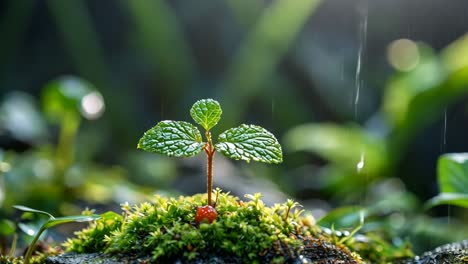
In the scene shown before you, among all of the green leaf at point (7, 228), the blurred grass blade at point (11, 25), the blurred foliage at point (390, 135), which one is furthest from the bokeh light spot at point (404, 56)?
the blurred grass blade at point (11, 25)

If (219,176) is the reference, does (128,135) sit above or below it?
above

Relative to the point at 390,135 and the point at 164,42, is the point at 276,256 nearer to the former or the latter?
the point at 390,135

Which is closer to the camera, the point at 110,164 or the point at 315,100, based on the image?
the point at 110,164

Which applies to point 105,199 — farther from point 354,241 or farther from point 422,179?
point 422,179

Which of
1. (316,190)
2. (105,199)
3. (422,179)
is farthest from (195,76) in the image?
(105,199)

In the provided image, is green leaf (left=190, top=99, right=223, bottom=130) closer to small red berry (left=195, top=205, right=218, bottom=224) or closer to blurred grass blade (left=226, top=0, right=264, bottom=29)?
small red berry (left=195, top=205, right=218, bottom=224)

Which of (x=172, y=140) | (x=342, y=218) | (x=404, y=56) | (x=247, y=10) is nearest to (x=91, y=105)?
(x=342, y=218)

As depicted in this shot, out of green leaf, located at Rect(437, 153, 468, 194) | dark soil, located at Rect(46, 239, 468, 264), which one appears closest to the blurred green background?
green leaf, located at Rect(437, 153, 468, 194)
